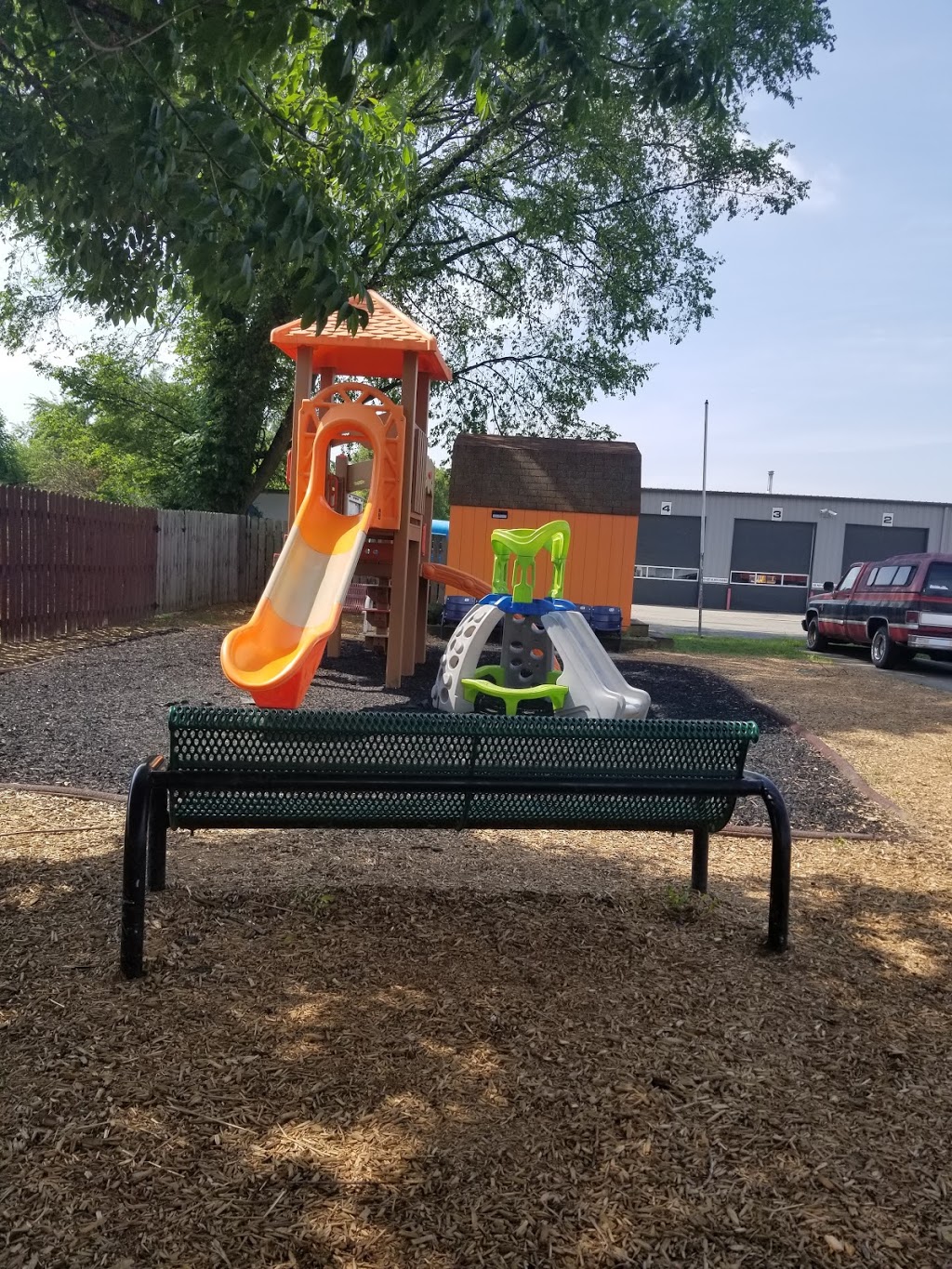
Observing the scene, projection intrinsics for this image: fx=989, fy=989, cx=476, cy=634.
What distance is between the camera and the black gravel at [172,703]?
5.71m

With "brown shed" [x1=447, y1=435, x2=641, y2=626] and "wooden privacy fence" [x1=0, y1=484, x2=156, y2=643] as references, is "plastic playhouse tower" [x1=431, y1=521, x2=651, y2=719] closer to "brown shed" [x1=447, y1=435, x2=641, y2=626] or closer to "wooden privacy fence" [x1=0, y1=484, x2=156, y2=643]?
"wooden privacy fence" [x1=0, y1=484, x2=156, y2=643]

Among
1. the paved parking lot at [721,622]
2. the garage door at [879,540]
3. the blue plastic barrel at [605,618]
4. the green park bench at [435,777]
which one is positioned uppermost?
the garage door at [879,540]

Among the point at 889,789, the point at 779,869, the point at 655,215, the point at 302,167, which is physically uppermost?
the point at 655,215

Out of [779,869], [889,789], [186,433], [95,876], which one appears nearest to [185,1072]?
[95,876]

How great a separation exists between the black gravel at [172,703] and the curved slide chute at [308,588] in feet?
2.03

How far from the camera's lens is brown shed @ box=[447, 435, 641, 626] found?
17109 mm

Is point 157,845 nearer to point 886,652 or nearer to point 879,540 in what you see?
point 886,652

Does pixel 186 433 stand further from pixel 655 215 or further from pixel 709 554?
pixel 709 554

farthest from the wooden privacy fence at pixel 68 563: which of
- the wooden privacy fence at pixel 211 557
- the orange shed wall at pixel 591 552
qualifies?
the orange shed wall at pixel 591 552

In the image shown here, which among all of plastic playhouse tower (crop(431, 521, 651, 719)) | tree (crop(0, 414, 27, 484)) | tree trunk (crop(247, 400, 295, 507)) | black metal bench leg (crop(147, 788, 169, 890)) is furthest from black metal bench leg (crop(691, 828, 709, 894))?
tree (crop(0, 414, 27, 484))

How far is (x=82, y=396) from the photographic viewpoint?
28.9 m

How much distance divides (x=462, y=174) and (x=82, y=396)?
45.9 feet

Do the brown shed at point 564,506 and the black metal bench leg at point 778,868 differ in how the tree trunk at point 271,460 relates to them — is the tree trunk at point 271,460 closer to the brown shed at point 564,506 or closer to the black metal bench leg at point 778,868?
the brown shed at point 564,506

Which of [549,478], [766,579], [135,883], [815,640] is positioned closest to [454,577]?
[549,478]
